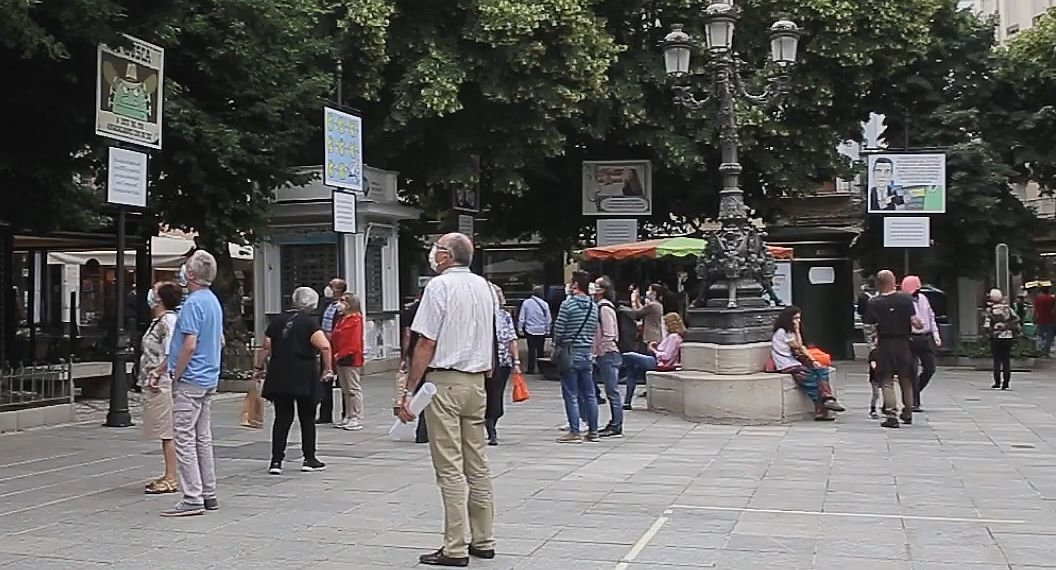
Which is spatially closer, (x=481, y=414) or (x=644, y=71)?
(x=481, y=414)

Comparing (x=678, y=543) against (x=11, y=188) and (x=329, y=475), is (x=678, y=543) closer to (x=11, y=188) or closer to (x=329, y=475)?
(x=329, y=475)

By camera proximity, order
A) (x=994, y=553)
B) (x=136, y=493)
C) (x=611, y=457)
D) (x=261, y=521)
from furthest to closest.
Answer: (x=611, y=457) < (x=136, y=493) < (x=261, y=521) < (x=994, y=553)

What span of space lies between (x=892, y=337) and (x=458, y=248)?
27.3ft

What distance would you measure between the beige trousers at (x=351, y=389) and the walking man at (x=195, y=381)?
5298 mm

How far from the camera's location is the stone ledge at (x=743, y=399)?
14164mm

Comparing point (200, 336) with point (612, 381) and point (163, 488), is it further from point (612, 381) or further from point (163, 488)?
point (612, 381)

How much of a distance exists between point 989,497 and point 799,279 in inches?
658

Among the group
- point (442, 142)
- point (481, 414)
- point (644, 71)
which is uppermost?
point (644, 71)

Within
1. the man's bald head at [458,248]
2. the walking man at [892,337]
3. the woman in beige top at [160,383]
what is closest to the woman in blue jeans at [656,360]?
the walking man at [892,337]

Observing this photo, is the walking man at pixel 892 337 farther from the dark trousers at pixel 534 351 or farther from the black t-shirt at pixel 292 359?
the dark trousers at pixel 534 351

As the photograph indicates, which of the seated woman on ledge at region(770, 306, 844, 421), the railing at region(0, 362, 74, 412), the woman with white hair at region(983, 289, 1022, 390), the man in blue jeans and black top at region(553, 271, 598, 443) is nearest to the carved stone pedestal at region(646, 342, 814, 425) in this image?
the seated woman on ledge at region(770, 306, 844, 421)

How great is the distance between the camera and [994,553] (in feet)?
23.5

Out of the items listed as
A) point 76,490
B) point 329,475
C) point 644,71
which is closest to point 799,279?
point 644,71

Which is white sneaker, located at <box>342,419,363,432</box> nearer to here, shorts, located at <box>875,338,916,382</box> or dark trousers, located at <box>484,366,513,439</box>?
dark trousers, located at <box>484,366,513,439</box>
